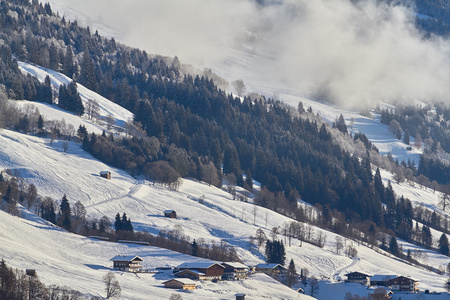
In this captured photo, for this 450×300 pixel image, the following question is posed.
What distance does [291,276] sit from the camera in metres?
128

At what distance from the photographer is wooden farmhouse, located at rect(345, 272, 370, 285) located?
440ft

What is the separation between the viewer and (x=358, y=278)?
13475cm

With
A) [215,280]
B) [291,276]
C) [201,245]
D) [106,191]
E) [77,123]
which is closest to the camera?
[215,280]

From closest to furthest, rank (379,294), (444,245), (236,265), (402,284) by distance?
(236,265), (379,294), (402,284), (444,245)

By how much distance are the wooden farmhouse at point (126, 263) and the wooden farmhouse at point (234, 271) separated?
1353 centimetres

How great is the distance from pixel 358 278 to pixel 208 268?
29.7m

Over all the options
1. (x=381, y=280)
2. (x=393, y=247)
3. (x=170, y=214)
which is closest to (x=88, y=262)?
(x=170, y=214)

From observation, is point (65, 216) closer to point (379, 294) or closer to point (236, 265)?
point (236, 265)

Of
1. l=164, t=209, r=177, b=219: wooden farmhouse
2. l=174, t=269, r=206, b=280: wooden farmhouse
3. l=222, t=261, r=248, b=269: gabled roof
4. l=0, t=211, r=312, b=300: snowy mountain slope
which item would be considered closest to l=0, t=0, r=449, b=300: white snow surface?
l=0, t=211, r=312, b=300: snowy mountain slope

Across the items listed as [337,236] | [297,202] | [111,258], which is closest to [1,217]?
[111,258]

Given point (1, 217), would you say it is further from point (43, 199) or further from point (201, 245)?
point (201, 245)

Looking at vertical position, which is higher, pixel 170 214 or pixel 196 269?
pixel 170 214

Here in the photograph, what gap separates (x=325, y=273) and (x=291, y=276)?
489 inches

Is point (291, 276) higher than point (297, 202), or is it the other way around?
point (297, 202)
